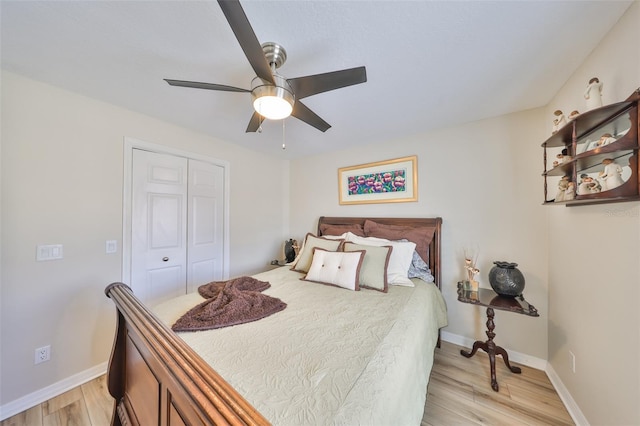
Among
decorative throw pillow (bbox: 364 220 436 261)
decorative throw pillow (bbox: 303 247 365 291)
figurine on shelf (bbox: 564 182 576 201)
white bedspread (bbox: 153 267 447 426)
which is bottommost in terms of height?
white bedspread (bbox: 153 267 447 426)

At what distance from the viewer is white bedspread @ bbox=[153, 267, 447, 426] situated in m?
0.78

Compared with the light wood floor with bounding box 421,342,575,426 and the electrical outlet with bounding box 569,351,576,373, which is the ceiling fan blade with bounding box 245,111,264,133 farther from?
the electrical outlet with bounding box 569,351,576,373

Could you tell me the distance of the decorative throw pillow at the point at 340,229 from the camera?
9.39 feet

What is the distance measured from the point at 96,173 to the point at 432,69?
2.91m

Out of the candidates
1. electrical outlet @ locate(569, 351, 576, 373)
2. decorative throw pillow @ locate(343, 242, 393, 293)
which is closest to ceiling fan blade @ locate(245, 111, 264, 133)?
decorative throw pillow @ locate(343, 242, 393, 293)

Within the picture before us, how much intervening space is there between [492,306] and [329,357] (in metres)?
1.53

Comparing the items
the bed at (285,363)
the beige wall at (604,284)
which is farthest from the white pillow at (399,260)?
the beige wall at (604,284)

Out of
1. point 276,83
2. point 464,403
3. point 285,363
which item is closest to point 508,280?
point 464,403

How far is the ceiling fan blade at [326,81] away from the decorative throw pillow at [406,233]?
1768 millimetres

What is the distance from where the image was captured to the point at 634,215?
1.11 m

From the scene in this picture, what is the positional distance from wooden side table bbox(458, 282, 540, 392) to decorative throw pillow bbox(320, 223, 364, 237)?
1.22m

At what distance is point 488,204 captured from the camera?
7.45ft

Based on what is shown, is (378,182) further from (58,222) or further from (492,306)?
(58,222)

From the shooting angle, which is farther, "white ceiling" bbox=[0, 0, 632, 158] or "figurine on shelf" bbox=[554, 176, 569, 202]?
"figurine on shelf" bbox=[554, 176, 569, 202]
